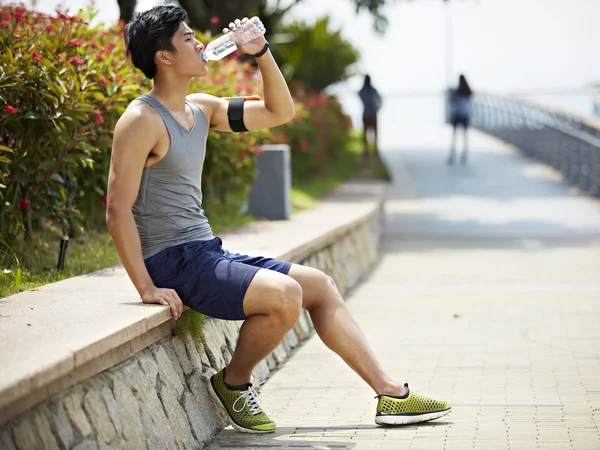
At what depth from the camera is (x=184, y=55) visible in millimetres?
4918

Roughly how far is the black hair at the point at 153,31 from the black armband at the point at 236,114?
50 centimetres

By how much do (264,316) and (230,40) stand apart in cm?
130

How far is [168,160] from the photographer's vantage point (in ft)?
15.8

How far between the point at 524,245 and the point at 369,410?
7483 millimetres

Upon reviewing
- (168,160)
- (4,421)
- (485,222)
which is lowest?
(485,222)

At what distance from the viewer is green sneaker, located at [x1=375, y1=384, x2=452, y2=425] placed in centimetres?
493

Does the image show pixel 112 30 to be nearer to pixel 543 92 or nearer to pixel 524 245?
pixel 524 245

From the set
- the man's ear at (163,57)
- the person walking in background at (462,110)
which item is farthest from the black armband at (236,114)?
the person walking in background at (462,110)

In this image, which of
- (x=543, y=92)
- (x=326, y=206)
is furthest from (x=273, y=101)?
(x=543, y=92)

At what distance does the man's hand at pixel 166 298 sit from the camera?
15.4ft

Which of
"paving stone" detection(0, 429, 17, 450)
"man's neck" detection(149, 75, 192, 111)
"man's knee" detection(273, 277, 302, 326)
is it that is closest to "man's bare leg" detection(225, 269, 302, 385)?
"man's knee" detection(273, 277, 302, 326)

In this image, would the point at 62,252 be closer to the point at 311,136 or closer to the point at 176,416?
the point at 176,416

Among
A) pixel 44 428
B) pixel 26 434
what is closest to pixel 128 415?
pixel 44 428

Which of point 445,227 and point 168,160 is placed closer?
point 168,160
